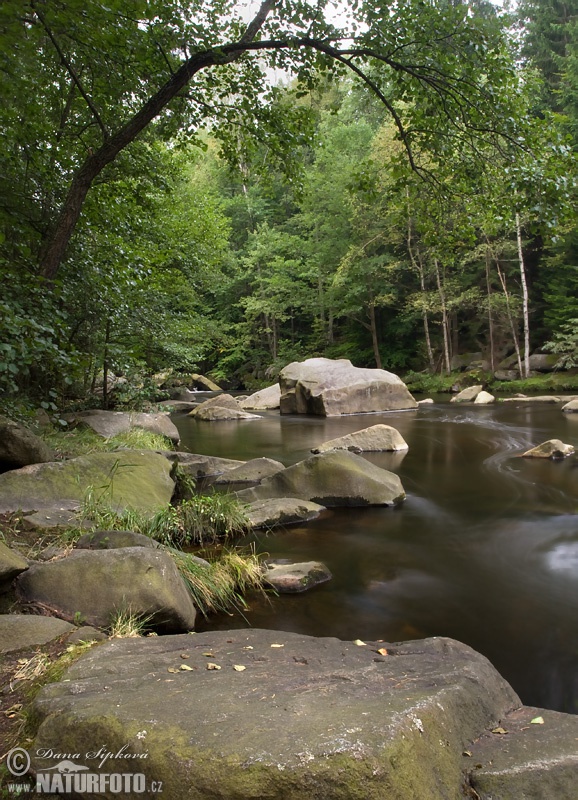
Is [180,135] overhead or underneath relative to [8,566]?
overhead

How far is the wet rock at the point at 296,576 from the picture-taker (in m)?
4.79

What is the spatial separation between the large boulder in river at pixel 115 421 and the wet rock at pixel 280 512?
3.61 m

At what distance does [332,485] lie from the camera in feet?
24.7

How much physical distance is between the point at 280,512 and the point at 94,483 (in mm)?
2488

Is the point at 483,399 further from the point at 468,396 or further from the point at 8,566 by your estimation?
the point at 8,566

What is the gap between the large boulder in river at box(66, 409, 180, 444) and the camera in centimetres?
921

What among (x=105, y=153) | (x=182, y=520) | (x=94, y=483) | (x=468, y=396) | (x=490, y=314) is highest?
(x=105, y=153)

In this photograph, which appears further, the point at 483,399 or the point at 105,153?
the point at 483,399

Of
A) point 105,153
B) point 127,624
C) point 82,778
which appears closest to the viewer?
point 82,778

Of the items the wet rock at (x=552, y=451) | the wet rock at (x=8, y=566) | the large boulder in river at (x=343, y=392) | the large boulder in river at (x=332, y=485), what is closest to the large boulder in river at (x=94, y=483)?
the large boulder in river at (x=332, y=485)

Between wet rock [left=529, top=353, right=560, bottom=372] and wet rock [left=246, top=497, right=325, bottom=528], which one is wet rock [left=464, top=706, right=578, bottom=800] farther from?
wet rock [left=529, top=353, right=560, bottom=372]

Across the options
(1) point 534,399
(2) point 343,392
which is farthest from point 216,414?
(1) point 534,399

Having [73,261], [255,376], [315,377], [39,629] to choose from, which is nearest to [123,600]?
[39,629]

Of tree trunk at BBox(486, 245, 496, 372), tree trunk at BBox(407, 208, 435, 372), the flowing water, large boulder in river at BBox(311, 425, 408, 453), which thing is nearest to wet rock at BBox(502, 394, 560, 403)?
tree trunk at BBox(486, 245, 496, 372)
